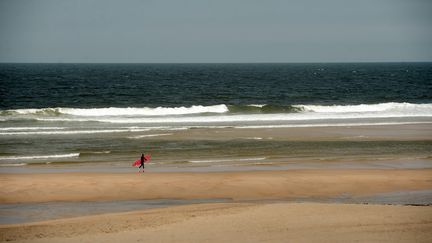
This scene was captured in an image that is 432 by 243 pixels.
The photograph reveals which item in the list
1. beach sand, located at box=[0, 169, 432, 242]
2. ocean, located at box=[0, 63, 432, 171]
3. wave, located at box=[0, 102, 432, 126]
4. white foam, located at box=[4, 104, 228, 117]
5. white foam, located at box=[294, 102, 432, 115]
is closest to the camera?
beach sand, located at box=[0, 169, 432, 242]

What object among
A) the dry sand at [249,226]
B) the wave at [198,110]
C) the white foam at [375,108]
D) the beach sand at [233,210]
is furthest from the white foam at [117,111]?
the dry sand at [249,226]

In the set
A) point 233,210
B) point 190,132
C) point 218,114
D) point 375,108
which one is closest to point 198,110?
point 218,114

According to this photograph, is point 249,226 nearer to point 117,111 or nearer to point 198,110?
point 117,111

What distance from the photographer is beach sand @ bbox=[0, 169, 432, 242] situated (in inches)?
525

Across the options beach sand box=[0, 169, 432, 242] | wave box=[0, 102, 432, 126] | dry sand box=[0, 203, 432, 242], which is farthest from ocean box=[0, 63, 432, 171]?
dry sand box=[0, 203, 432, 242]

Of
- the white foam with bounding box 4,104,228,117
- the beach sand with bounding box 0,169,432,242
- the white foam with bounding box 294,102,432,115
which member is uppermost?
the beach sand with bounding box 0,169,432,242

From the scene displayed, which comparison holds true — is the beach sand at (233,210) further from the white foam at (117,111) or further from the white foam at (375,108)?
the white foam at (375,108)

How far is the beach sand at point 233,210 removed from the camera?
13.3 m

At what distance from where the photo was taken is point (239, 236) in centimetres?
1320

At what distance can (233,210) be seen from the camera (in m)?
15.6

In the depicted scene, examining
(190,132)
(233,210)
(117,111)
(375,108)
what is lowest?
(375,108)

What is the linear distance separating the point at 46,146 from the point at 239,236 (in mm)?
19060

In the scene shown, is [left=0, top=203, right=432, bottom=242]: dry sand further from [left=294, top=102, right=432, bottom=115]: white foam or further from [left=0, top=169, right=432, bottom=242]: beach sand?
[left=294, top=102, right=432, bottom=115]: white foam

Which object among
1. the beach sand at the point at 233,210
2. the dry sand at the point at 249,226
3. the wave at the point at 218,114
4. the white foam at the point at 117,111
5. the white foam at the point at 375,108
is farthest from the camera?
the white foam at the point at 375,108
